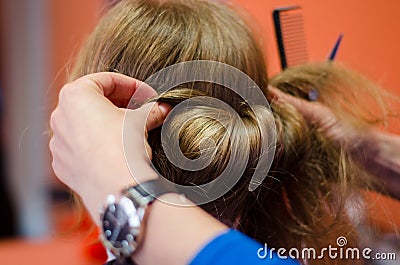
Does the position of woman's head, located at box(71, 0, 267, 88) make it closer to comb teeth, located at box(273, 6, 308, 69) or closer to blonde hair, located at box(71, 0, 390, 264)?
blonde hair, located at box(71, 0, 390, 264)

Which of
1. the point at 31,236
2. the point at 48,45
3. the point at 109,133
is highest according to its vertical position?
the point at 109,133

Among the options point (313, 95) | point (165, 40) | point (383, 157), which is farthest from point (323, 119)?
point (165, 40)

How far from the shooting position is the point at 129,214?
1.73 ft

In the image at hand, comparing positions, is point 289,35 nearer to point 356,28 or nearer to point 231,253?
point 356,28

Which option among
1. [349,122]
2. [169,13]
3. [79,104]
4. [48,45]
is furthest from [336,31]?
[48,45]

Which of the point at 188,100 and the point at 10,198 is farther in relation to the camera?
the point at 10,198

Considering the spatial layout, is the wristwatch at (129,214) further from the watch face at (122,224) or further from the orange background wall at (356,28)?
the orange background wall at (356,28)

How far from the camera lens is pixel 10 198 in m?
2.50

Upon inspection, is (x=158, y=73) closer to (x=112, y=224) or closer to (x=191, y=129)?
(x=191, y=129)

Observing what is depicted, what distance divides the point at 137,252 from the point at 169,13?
32 cm

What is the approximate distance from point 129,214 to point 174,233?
1.7 inches

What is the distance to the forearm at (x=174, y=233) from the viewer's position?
1.66 ft

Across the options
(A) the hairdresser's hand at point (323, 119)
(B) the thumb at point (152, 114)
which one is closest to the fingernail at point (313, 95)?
(A) the hairdresser's hand at point (323, 119)

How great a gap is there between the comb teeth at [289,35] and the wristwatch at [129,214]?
0.42m
